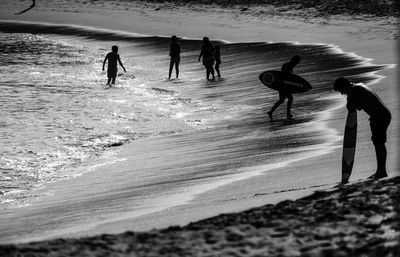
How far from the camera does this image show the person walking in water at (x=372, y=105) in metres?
10.5

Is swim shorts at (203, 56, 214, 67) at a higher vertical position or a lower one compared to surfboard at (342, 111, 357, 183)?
lower

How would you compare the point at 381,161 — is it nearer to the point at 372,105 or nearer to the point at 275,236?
the point at 372,105

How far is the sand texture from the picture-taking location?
23.4ft

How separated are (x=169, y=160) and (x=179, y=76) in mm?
15778

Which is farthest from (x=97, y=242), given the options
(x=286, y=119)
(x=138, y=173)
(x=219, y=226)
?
(x=286, y=119)

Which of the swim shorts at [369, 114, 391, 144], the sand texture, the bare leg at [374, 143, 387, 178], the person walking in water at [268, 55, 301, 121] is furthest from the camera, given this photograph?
the person walking in water at [268, 55, 301, 121]

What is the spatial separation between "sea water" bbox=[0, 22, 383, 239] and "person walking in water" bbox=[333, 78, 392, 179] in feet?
7.99

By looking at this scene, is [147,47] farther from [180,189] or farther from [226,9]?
[180,189]

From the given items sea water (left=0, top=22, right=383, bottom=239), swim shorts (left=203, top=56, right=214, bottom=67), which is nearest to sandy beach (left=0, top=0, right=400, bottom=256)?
sea water (left=0, top=22, right=383, bottom=239)

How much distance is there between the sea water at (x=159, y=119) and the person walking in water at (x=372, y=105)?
7.99 ft

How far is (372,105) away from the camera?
10602 mm

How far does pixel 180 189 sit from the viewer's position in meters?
12.4

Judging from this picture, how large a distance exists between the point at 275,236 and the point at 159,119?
14128 mm

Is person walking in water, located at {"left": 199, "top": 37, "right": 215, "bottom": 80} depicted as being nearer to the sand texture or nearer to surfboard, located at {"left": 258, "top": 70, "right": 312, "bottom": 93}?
surfboard, located at {"left": 258, "top": 70, "right": 312, "bottom": 93}
